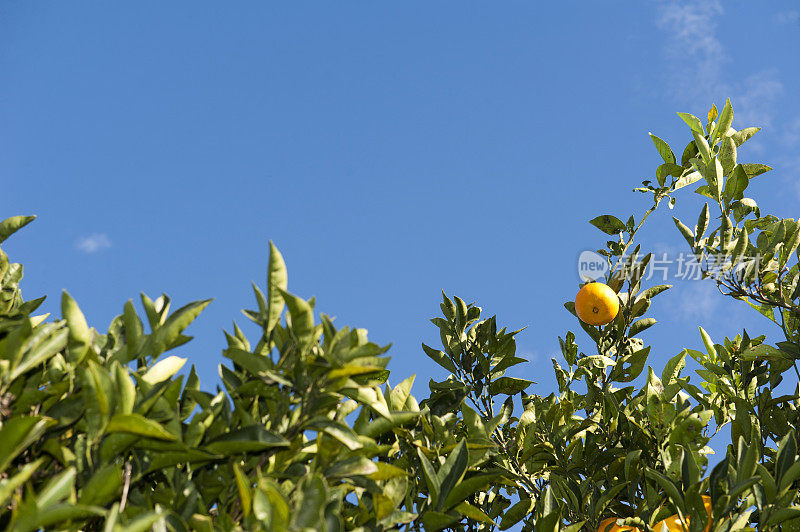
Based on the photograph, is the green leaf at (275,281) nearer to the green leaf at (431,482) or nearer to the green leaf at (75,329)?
the green leaf at (75,329)

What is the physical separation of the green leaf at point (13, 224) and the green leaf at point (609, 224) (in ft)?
7.09

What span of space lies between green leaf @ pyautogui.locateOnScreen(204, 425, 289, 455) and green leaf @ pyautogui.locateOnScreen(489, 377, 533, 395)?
1.45m

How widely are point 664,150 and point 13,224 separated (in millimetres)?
2492

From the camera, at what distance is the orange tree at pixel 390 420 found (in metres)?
1.38

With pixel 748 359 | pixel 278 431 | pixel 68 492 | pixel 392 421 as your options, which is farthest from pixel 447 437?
pixel 748 359

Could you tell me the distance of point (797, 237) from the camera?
8.59 ft

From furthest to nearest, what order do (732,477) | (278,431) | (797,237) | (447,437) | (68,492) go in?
(797,237) < (447,437) < (732,477) < (278,431) < (68,492)

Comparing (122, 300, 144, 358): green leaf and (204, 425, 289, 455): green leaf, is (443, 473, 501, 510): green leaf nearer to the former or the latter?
(204, 425, 289, 455): green leaf

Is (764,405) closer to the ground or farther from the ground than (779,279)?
closer to the ground

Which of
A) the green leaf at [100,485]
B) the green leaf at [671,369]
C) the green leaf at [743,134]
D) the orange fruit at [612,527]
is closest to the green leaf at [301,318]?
the green leaf at [100,485]

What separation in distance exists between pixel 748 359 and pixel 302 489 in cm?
201

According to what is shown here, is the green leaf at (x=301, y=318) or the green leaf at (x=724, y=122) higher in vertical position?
the green leaf at (x=724, y=122)

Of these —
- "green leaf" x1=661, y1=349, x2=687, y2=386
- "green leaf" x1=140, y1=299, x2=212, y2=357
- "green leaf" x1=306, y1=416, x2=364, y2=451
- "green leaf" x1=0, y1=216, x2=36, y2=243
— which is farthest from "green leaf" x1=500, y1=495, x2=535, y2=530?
"green leaf" x1=0, y1=216, x2=36, y2=243

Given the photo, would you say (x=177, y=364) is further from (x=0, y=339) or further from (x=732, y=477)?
(x=732, y=477)
